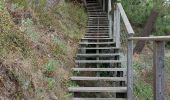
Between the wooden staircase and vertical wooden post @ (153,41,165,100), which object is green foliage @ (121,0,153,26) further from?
vertical wooden post @ (153,41,165,100)

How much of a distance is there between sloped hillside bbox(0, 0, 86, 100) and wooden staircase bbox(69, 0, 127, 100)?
0.24 m

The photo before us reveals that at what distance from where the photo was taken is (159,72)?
3.22 m

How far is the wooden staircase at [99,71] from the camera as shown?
18.8 ft

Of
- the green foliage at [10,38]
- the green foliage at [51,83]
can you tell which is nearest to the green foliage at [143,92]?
the green foliage at [51,83]

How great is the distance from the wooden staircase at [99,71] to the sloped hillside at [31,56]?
24 centimetres

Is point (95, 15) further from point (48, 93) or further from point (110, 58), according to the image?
point (48, 93)

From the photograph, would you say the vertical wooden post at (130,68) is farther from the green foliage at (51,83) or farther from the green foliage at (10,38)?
the green foliage at (10,38)

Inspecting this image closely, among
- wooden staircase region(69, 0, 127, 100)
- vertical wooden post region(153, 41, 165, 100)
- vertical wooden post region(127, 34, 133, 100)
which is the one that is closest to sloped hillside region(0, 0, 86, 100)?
wooden staircase region(69, 0, 127, 100)

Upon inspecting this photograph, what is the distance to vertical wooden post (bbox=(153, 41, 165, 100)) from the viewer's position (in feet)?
10.5

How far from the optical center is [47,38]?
24.3ft

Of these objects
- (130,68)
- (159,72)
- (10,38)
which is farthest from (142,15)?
(159,72)

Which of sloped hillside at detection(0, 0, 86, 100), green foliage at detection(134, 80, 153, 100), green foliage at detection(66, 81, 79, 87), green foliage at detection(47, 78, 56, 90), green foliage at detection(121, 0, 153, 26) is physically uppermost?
green foliage at detection(121, 0, 153, 26)

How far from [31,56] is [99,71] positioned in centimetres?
184

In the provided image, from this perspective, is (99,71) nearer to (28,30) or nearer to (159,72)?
(28,30)
